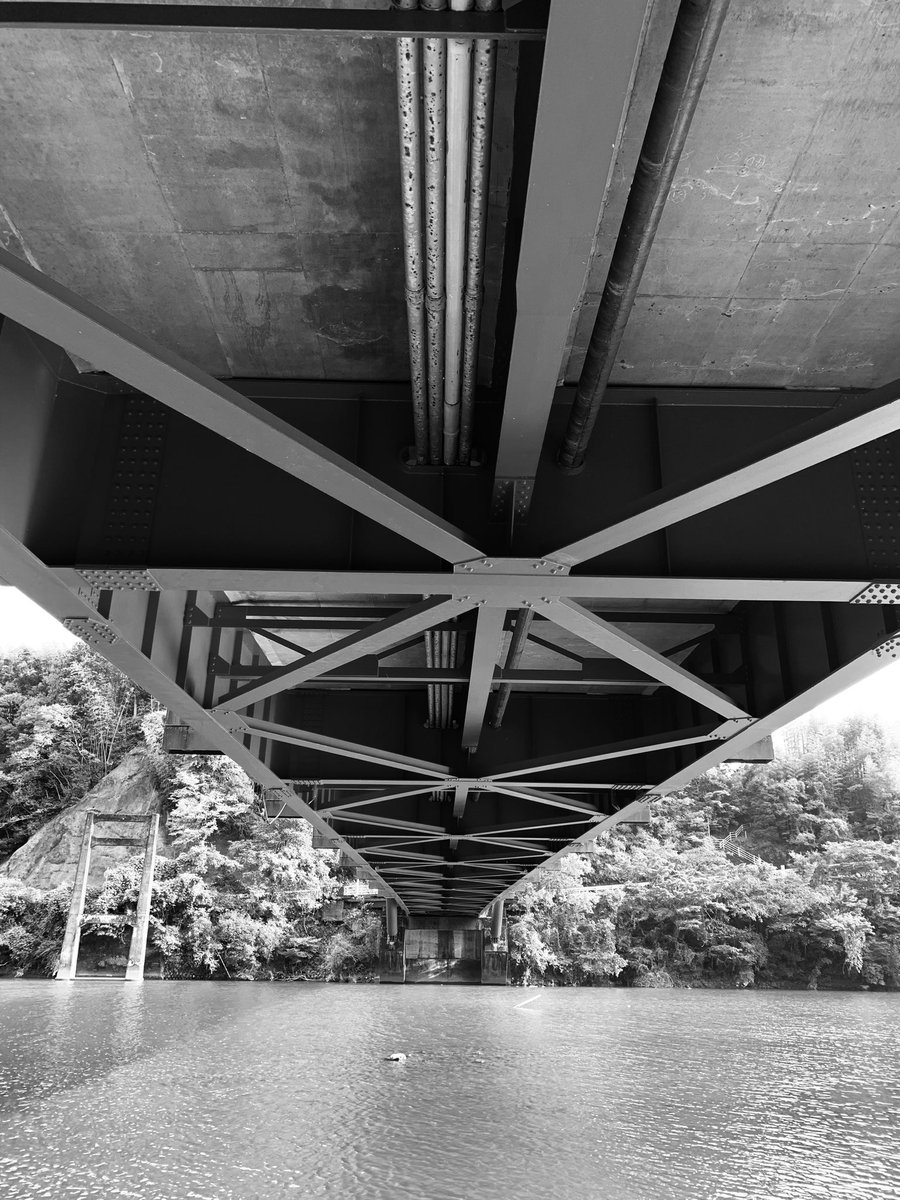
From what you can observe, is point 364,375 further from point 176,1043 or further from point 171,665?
point 176,1043

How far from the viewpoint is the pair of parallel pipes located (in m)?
3.79

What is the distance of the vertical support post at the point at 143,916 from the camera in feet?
148

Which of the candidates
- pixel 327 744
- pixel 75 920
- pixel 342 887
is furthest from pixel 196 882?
pixel 327 744

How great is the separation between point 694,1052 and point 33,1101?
12363 mm

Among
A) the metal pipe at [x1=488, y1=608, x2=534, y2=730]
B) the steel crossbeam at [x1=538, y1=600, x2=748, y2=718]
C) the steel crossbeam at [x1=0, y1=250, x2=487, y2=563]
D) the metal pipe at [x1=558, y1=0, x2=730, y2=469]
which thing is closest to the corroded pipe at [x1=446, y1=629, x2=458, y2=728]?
the metal pipe at [x1=488, y1=608, x2=534, y2=730]

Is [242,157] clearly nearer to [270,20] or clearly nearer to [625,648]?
[270,20]

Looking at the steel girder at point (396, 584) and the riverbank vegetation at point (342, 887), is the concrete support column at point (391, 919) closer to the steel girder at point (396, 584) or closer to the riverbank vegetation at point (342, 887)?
the riverbank vegetation at point (342, 887)

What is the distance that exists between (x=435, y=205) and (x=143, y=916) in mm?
50344

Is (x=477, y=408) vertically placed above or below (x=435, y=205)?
above

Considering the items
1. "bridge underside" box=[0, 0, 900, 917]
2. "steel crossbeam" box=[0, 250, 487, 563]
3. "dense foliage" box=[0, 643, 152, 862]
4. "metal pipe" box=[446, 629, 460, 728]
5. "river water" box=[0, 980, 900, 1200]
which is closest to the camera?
"steel crossbeam" box=[0, 250, 487, 563]

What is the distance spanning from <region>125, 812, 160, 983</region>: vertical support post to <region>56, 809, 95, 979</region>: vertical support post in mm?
2769

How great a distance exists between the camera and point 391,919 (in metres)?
49.3

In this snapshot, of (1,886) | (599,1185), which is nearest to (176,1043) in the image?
(599,1185)

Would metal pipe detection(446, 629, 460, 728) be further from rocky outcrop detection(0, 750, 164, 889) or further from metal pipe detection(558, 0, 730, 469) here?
rocky outcrop detection(0, 750, 164, 889)
